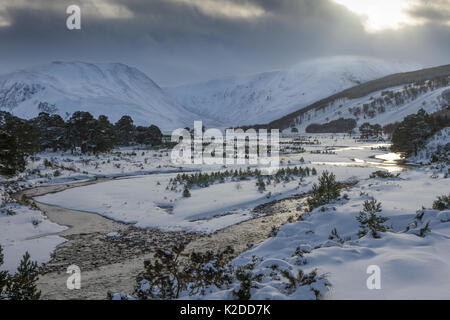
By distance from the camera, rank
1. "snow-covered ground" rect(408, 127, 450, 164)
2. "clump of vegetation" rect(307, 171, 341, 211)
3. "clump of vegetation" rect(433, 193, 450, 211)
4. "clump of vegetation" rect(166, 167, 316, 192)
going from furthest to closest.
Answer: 1. "snow-covered ground" rect(408, 127, 450, 164)
2. "clump of vegetation" rect(166, 167, 316, 192)
3. "clump of vegetation" rect(307, 171, 341, 211)
4. "clump of vegetation" rect(433, 193, 450, 211)

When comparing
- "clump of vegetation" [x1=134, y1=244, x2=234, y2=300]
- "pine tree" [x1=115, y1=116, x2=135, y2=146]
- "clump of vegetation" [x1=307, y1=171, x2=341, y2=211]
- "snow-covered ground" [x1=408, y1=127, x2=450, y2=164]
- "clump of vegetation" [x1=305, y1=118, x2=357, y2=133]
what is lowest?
"clump of vegetation" [x1=134, y1=244, x2=234, y2=300]

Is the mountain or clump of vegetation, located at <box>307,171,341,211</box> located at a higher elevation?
the mountain

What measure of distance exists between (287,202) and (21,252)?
1076cm

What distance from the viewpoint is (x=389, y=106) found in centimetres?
13238

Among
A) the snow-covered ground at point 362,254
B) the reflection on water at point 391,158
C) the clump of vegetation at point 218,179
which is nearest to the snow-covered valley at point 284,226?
the snow-covered ground at point 362,254

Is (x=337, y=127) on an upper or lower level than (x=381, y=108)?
lower

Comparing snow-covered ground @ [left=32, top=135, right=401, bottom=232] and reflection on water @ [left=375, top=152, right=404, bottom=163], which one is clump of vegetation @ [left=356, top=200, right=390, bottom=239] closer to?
snow-covered ground @ [left=32, top=135, right=401, bottom=232]

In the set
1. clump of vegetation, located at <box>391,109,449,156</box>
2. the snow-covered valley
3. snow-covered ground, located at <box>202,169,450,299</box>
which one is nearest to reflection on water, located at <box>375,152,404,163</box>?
clump of vegetation, located at <box>391,109,449,156</box>

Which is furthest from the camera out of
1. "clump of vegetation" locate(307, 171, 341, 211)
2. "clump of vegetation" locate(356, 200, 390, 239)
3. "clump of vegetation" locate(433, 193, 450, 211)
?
"clump of vegetation" locate(307, 171, 341, 211)

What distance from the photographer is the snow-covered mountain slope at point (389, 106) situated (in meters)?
106

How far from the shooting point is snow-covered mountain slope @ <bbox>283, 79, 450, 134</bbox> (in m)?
106

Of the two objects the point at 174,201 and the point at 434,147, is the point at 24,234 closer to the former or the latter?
the point at 174,201

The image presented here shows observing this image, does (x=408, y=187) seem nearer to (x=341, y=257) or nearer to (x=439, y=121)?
(x=341, y=257)

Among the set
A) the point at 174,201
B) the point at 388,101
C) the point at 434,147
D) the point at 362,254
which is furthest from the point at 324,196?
the point at 388,101
